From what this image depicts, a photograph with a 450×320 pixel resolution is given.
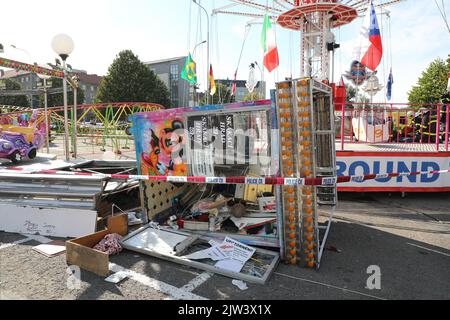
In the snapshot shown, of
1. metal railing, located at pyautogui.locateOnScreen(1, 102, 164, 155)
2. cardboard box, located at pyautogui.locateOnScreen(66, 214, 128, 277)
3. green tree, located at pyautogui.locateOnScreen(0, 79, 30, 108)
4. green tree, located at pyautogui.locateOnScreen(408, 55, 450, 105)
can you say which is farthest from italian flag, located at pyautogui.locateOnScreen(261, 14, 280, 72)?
green tree, located at pyautogui.locateOnScreen(0, 79, 30, 108)

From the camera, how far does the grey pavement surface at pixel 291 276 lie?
3.10 metres

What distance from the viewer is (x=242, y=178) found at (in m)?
4.09

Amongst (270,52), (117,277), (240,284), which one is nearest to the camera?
(240,284)

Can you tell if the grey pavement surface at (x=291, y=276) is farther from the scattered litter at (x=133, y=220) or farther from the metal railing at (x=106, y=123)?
the metal railing at (x=106, y=123)

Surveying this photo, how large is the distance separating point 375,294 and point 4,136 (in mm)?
12125

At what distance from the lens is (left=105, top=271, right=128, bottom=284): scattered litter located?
3324 millimetres

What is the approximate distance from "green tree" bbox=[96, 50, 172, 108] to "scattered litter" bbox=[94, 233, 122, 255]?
42.9m

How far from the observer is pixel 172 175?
484 centimetres

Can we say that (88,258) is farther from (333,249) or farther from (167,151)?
(333,249)

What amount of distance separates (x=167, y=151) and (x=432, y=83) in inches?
1609

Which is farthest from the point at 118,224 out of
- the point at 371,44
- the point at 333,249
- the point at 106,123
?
the point at 106,123

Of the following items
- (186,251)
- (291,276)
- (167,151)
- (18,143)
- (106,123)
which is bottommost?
(291,276)

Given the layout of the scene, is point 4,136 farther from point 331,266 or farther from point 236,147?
point 331,266

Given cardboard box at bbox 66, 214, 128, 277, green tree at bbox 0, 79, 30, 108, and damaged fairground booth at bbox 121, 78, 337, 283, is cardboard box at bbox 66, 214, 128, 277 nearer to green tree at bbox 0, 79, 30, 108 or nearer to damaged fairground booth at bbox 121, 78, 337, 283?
damaged fairground booth at bbox 121, 78, 337, 283
